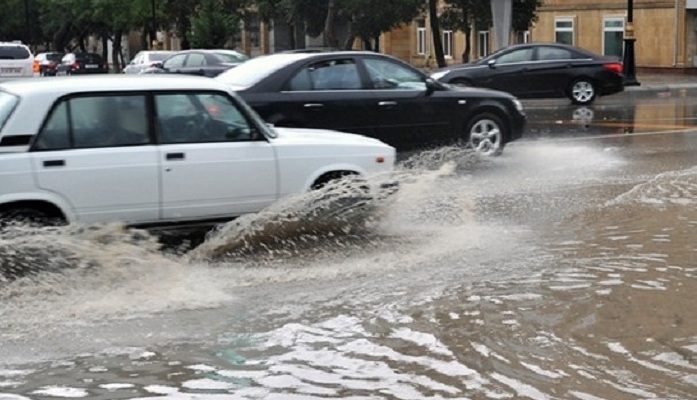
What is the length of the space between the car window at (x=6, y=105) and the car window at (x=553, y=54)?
59.8ft

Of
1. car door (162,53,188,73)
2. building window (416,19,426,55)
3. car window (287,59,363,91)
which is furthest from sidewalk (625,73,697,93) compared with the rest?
car window (287,59,363,91)

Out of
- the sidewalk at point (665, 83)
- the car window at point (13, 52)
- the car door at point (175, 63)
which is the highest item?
the car window at point (13, 52)

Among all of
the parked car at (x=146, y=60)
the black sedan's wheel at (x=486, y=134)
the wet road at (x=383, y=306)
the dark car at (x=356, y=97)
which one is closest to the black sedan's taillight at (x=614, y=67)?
the black sedan's wheel at (x=486, y=134)

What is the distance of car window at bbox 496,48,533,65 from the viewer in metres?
24.6

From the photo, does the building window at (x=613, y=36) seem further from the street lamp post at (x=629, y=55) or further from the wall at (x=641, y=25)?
the street lamp post at (x=629, y=55)

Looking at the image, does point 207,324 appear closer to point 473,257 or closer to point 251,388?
point 251,388

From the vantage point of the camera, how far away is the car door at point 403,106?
12789mm

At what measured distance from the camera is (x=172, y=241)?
9.09 m

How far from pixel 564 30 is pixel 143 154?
134 feet

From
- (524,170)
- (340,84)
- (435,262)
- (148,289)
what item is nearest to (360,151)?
(435,262)

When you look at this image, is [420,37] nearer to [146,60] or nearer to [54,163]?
[146,60]

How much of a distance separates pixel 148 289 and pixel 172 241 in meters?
1.66

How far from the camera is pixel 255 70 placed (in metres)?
12.7

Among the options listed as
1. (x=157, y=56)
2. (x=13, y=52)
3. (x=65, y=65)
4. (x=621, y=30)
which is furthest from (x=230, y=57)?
(x=65, y=65)
